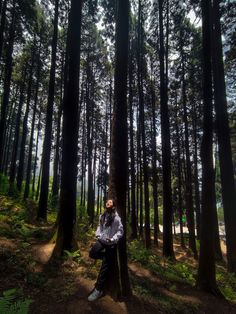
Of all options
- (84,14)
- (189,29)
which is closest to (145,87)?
(189,29)

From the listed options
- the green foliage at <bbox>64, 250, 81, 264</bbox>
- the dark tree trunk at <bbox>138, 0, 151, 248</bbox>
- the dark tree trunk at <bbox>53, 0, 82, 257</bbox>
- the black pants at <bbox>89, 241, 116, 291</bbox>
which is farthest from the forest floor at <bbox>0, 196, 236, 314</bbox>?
the dark tree trunk at <bbox>138, 0, 151, 248</bbox>

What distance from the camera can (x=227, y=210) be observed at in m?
9.84

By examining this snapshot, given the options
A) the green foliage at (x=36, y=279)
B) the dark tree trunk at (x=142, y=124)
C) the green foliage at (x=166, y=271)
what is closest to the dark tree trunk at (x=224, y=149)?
the green foliage at (x=166, y=271)

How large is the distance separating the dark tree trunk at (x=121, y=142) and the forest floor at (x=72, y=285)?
672 millimetres

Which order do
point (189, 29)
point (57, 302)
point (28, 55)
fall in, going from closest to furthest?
point (57, 302) < point (189, 29) < point (28, 55)

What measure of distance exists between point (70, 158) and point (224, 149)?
21.8ft

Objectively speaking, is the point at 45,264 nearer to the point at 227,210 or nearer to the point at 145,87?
the point at 227,210

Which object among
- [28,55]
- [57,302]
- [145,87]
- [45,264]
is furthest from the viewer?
[28,55]

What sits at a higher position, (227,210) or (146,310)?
(227,210)

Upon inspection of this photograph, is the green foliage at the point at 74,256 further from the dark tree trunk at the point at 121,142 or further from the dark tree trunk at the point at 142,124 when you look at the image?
the dark tree trunk at the point at 142,124

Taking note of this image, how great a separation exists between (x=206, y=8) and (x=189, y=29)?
713 centimetres

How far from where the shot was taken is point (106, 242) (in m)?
4.98

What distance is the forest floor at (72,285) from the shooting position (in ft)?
14.9

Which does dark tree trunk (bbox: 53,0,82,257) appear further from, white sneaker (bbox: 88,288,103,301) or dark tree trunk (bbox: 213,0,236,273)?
dark tree trunk (bbox: 213,0,236,273)
